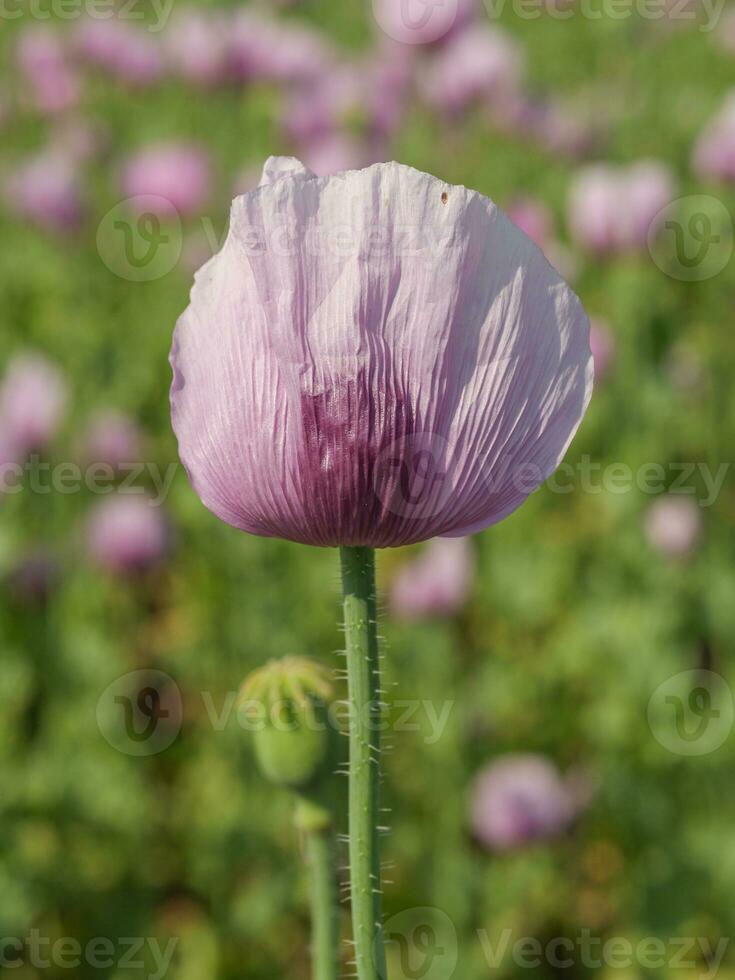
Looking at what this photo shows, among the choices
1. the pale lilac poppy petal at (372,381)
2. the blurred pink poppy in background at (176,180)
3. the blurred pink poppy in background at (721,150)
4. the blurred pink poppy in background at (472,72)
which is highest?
the blurred pink poppy in background at (472,72)

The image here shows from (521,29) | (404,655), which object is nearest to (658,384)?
(404,655)

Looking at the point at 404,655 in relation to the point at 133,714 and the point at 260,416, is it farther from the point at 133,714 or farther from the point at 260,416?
the point at 260,416

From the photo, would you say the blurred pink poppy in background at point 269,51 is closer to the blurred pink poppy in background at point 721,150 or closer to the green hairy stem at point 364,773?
the blurred pink poppy in background at point 721,150

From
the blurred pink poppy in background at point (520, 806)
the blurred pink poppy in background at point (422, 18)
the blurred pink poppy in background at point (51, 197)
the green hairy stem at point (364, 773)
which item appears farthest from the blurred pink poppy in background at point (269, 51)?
the green hairy stem at point (364, 773)

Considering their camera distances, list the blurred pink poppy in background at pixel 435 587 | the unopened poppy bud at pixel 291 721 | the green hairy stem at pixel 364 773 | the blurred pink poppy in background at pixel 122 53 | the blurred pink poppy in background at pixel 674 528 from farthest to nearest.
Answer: the blurred pink poppy in background at pixel 122 53
the blurred pink poppy in background at pixel 674 528
the blurred pink poppy in background at pixel 435 587
the unopened poppy bud at pixel 291 721
the green hairy stem at pixel 364 773

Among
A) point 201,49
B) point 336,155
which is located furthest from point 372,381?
point 201,49

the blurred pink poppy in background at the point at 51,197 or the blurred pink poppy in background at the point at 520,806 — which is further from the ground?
the blurred pink poppy in background at the point at 51,197

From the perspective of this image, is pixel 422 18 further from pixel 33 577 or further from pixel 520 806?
pixel 520 806
